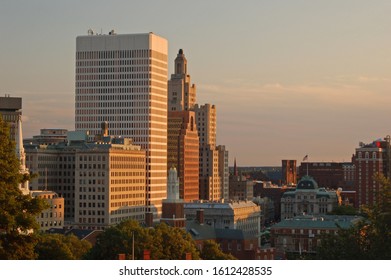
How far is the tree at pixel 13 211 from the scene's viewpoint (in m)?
41.0

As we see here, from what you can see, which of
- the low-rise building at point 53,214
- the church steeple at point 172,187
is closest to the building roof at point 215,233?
the low-rise building at point 53,214

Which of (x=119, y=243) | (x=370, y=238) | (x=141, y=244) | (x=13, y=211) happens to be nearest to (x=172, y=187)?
(x=119, y=243)

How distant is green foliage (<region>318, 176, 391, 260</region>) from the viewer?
230ft

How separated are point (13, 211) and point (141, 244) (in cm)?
5166

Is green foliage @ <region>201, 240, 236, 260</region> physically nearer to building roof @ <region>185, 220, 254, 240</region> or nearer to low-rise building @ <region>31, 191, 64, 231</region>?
building roof @ <region>185, 220, 254, 240</region>

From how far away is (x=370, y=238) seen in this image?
74.3 meters

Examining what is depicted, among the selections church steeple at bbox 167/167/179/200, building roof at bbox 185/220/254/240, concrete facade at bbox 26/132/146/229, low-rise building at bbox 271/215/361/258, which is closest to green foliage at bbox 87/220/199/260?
building roof at bbox 185/220/254/240

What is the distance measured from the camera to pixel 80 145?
196625 millimetres

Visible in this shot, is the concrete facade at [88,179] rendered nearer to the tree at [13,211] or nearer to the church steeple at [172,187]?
the church steeple at [172,187]

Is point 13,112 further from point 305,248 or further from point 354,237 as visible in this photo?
point 354,237

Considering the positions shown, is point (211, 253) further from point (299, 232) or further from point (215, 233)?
point (299, 232)

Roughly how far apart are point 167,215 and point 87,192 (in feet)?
67.1

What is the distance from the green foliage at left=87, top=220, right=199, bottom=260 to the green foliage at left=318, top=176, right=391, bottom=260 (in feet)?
43.7

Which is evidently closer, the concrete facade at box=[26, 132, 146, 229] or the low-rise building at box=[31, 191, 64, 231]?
the low-rise building at box=[31, 191, 64, 231]
